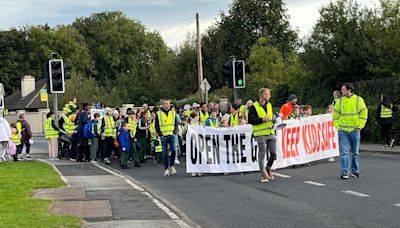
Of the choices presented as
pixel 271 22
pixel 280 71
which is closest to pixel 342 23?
pixel 280 71

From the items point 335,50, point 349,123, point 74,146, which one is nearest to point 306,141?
point 349,123

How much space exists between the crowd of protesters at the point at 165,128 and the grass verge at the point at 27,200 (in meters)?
2.80

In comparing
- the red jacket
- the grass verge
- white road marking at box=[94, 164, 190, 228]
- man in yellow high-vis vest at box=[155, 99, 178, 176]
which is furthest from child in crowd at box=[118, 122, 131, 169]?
the red jacket

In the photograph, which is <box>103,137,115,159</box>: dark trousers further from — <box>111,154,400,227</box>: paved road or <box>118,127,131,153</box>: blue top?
<box>111,154,400,227</box>: paved road

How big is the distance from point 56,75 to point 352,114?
13261mm

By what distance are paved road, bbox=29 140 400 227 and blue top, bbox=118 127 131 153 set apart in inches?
112

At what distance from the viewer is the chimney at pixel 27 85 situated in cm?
7406

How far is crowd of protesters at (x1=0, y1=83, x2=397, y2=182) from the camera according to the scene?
13422mm

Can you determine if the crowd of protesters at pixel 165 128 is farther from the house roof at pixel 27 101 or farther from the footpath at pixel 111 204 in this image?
the house roof at pixel 27 101

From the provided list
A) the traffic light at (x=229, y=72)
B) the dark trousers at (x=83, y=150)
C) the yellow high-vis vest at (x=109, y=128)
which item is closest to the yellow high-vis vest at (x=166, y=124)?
the yellow high-vis vest at (x=109, y=128)

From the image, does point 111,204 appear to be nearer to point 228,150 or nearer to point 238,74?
point 228,150

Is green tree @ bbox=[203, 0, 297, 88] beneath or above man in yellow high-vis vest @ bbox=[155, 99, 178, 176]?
above

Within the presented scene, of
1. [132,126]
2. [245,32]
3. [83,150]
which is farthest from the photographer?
[245,32]

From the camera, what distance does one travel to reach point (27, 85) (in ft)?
245
